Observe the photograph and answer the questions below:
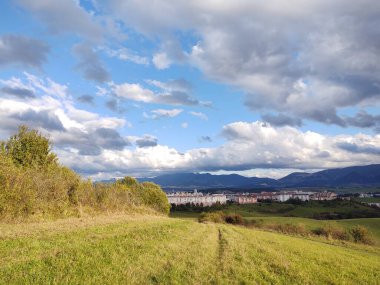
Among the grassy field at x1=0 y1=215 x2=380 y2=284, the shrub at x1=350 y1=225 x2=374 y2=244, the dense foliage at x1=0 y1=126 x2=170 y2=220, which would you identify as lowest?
the shrub at x1=350 y1=225 x2=374 y2=244

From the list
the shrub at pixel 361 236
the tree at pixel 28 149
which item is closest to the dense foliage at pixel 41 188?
the tree at pixel 28 149

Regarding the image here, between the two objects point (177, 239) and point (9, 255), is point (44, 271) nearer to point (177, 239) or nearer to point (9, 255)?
point (9, 255)

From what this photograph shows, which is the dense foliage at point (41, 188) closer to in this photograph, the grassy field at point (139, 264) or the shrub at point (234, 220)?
the grassy field at point (139, 264)

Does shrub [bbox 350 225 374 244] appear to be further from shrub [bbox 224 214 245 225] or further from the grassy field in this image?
the grassy field

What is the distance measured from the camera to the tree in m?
42.1

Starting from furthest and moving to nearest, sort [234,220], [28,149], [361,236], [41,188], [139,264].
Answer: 1. [234,220]
2. [361,236]
3. [28,149]
4. [41,188]
5. [139,264]

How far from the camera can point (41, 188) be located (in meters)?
31.3

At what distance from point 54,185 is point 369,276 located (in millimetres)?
26867

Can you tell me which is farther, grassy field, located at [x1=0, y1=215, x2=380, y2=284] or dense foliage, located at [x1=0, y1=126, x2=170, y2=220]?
dense foliage, located at [x1=0, y1=126, x2=170, y2=220]

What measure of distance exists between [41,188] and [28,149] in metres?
14.0

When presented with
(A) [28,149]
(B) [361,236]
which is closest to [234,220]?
(B) [361,236]

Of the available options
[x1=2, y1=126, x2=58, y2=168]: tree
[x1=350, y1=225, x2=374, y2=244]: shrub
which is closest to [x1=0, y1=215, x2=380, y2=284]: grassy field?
[x1=2, y1=126, x2=58, y2=168]: tree

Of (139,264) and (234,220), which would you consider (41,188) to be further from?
(234,220)

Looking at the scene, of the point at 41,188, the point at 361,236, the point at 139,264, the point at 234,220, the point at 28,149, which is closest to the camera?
the point at 139,264
